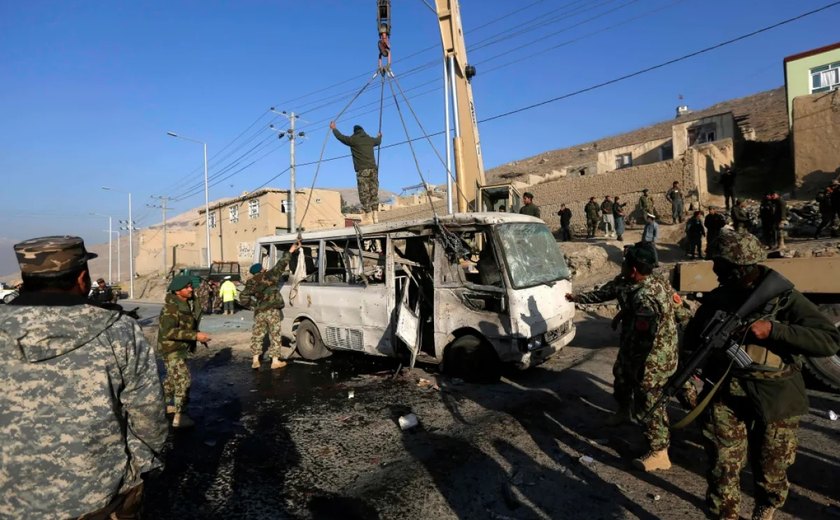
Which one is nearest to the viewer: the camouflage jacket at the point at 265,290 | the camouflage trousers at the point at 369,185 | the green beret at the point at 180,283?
the green beret at the point at 180,283

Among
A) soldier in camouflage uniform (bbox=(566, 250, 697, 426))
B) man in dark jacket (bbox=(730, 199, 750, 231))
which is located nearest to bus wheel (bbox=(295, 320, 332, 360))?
soldier in camouflage uniform (bbox=(566, 250, 697, 426))

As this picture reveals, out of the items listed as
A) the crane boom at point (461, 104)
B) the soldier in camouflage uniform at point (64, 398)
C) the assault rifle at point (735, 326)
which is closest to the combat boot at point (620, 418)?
the assault rifle at point (735, 326)

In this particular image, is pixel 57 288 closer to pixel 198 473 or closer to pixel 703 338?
pixel 198 473

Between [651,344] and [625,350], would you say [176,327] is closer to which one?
[625,350]

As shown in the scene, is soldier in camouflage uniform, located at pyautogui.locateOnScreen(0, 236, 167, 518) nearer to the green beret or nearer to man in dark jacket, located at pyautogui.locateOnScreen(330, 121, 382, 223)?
the green beret

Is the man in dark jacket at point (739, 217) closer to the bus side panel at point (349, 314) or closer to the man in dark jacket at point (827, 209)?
the man in dark jacket at point (827, 209)

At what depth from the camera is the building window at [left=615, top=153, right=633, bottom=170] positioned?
29875 mm

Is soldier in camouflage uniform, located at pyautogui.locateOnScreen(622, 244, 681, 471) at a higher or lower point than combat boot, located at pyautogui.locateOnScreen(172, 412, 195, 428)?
higher

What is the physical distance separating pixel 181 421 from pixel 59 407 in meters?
3.68

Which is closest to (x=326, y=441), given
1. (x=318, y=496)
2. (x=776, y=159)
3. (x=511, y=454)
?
(x=318, y=496)

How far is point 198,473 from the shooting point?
Result: 13.1 feet

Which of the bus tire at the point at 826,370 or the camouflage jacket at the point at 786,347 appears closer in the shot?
the camouflage jacket at the point at 786,347

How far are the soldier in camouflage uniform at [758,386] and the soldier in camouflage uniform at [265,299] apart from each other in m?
6.05

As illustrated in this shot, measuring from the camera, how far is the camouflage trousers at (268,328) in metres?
7.56
